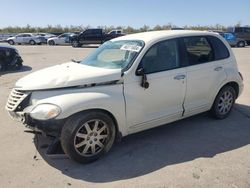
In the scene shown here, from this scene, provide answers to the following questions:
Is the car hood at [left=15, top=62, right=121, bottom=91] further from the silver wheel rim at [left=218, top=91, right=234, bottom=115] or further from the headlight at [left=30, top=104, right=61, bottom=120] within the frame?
the silver wheel rim at [left=218, top=91, right=234, bottom=115]

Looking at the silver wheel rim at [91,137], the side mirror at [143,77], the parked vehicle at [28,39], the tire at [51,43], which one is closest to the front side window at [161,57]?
the side mirror at [143,77]

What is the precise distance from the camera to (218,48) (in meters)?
6.23

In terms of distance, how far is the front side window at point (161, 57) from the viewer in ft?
16.7

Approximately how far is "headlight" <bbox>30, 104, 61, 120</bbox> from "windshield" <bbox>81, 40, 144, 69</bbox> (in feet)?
3.90

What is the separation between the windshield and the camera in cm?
503

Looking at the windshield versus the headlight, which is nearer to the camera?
the headlight

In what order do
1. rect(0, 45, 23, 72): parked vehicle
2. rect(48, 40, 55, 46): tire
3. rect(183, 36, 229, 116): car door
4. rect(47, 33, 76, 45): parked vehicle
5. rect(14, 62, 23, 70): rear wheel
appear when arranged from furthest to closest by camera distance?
rect(48, 40, 55, 46): tire
rect(47, 33, 76, 45): parked vehicle
rect(14, 62, 23, 70): rear wheel
rect(0, 45, 23, 72): parked vehicle
rect(183, 36, 229, 116): car door

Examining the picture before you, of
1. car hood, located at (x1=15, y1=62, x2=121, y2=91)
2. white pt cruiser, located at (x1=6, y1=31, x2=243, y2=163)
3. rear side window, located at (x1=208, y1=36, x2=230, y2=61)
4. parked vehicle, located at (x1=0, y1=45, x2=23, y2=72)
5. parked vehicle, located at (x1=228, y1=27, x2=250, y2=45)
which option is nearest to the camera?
white pt cruiser, located at (x1=6, y1=31, x2=243, y2=163)

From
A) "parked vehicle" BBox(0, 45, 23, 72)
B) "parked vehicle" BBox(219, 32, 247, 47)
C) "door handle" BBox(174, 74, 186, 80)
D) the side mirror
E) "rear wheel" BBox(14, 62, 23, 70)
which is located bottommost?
"parked vehicle" BBox(219, 32, 247, 47)

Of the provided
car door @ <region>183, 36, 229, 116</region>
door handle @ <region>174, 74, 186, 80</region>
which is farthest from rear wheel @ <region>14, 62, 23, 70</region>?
door handle @ <region>174, 74, 186, 80</region>

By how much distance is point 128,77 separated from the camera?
4812 millimetres

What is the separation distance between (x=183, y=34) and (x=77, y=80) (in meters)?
2.20

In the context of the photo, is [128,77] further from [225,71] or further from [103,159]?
[225,71]

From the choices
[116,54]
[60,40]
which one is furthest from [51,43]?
[116,54]
